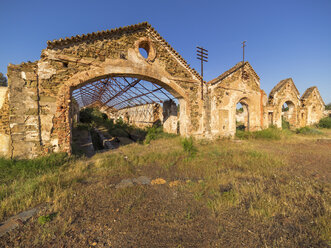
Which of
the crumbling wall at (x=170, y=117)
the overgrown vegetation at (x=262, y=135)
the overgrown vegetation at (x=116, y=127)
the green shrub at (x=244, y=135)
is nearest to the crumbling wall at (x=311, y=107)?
the overgrown vegetation at (x=262, y=135)

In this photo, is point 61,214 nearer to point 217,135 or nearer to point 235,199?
point 235,199

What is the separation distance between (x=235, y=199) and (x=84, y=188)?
11.2ft

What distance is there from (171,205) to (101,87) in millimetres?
11199

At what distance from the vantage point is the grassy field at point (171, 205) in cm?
203

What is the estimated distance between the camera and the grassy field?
203 cm

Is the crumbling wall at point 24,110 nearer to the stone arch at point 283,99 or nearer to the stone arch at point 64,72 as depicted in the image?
the stone arch at point 64,72

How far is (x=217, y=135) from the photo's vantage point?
931 centimetres

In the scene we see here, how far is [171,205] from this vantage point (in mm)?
2811

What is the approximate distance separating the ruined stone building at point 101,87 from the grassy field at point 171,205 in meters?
1.15

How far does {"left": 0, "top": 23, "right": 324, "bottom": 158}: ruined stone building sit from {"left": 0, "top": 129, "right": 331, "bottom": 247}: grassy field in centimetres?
115

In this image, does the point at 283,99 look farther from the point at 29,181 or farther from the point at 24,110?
the point at 24,110

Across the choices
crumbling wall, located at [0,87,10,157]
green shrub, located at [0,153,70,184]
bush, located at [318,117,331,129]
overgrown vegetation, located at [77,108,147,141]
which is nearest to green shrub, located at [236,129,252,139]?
overgrown vegetation, located at [77,108,147,141]

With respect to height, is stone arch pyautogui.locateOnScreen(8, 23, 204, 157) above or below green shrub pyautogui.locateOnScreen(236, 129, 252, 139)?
above

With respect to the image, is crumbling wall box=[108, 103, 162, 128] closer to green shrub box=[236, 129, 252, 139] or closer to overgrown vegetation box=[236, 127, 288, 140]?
green shrub box=[236, 129, 252, 139]
